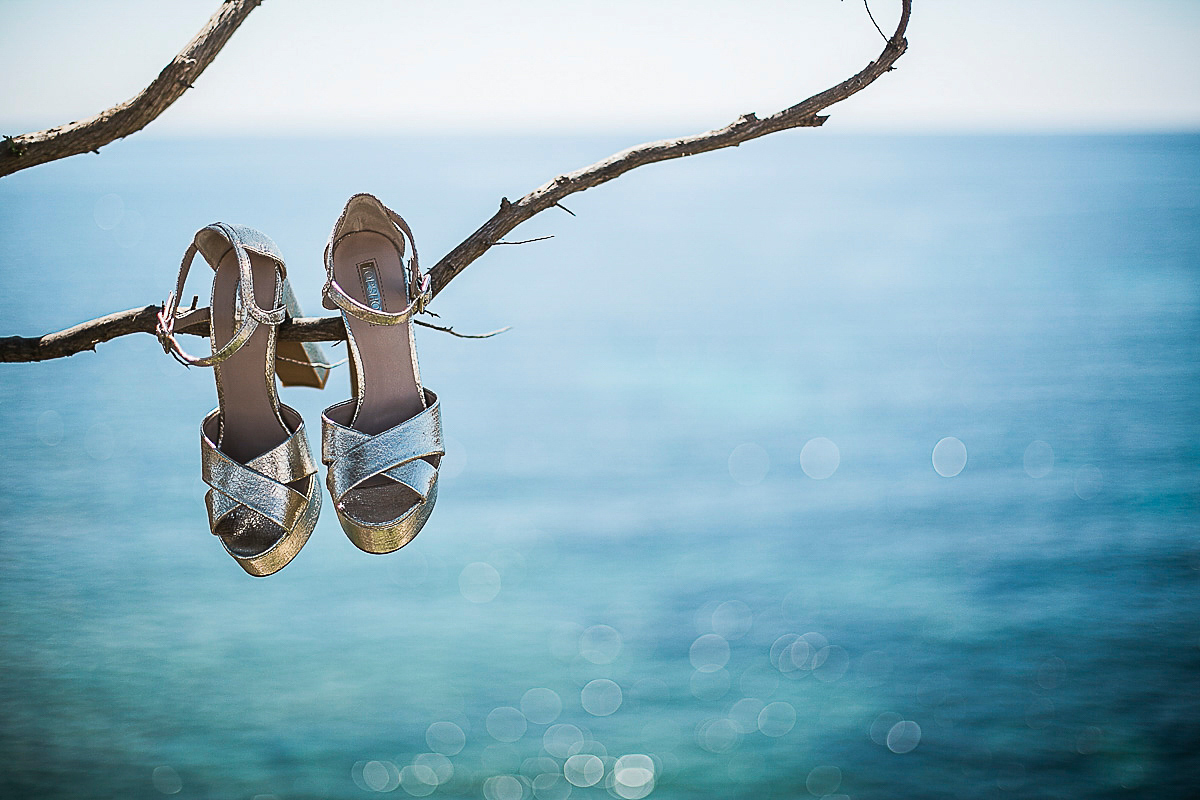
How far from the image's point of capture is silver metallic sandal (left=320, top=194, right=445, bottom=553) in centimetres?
92

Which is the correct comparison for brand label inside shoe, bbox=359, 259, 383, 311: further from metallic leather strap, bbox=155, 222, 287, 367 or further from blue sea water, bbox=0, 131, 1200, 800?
blue sea water, bbox=0, 131, 1200, 800

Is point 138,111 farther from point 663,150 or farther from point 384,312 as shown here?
point 663,150

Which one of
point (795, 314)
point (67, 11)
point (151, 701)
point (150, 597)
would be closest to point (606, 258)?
point (795, 314)

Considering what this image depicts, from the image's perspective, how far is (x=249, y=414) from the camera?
0.97 meters

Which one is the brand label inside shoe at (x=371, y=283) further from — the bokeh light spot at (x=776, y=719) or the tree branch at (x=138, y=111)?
the bokeh light spot at (x=776, y=719)

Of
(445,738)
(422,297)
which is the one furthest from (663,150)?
(445,738)

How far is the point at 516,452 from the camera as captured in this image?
8.77 metres

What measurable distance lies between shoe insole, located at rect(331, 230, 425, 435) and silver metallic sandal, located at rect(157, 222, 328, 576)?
0.20ft

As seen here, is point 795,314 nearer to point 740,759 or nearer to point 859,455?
point 859,455

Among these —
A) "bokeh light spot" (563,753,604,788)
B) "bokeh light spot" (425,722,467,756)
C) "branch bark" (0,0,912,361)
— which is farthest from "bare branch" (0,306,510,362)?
"bokeh light spot" (425,722,467,756)

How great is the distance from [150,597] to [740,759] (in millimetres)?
Result: 3807

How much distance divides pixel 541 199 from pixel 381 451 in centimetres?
30

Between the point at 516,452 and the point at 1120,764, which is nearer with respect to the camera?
the point at 1120,764

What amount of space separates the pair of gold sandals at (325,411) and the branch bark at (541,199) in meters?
0.04
